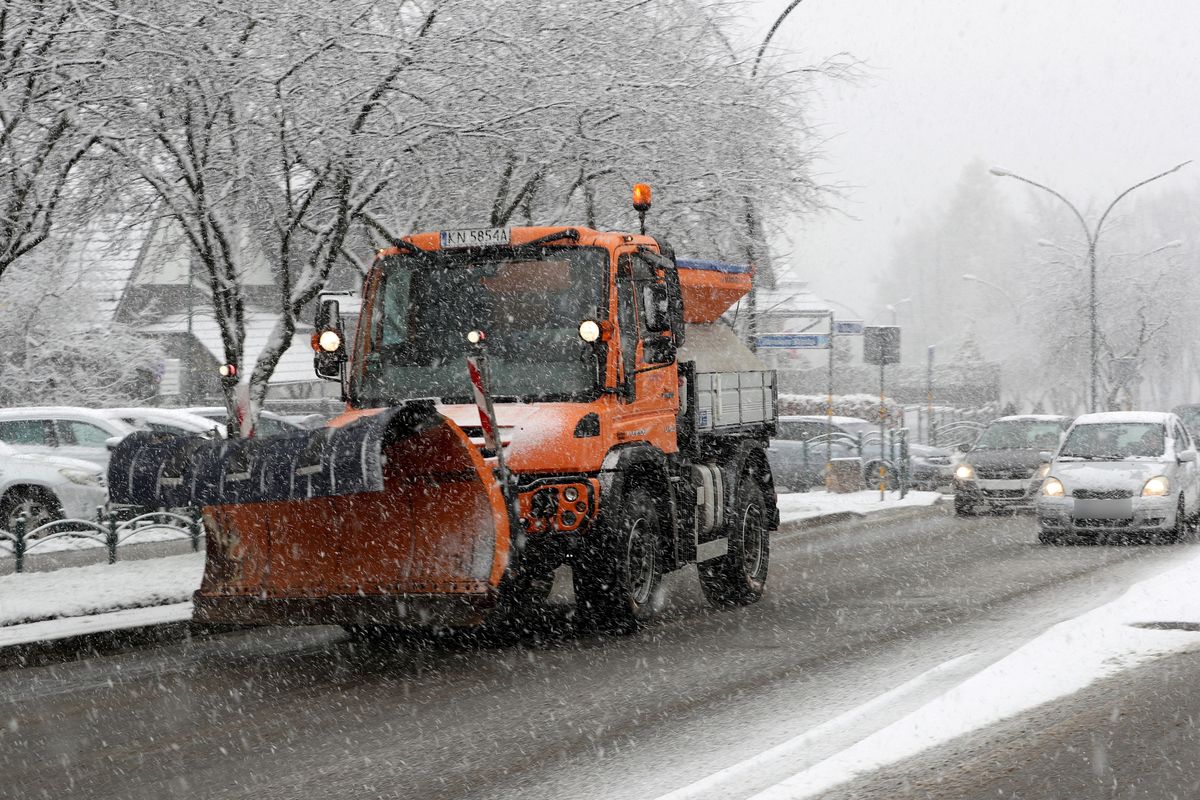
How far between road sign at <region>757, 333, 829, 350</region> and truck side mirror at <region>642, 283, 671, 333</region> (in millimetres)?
12955

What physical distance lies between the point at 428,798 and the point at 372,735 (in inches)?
50.7

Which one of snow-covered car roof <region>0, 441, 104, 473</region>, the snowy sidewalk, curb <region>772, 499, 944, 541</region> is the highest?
snow-covered car roof <region>0, 441, 104, 473</region>

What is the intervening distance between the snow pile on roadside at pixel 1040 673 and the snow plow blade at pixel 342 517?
276 cm

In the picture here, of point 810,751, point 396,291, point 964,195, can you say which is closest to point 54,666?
point 396,291

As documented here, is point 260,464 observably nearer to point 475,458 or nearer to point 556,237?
point 475,458

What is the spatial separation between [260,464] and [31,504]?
10190 mm

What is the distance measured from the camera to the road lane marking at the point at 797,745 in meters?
5.72

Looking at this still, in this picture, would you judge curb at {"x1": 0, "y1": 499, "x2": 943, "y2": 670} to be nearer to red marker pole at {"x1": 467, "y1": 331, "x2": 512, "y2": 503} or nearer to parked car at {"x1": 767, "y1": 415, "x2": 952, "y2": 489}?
red marker pole at {"x1": 467, "y1": 331, "x2": 512, "y2": 503}

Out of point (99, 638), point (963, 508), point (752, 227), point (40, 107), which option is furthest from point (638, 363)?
point (963, 508)

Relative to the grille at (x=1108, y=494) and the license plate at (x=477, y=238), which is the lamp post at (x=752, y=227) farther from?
the license plate at (x=477, y=238)

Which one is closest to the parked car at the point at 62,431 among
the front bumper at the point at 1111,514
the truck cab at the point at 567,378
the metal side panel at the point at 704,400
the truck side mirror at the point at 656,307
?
the truck cab at the point at 567,378

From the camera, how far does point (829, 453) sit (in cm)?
2780

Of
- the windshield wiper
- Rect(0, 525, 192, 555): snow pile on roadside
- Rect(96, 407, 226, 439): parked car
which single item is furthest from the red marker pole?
Rect(96, 407, 226, 439): parked car

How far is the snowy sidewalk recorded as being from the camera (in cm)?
1010
